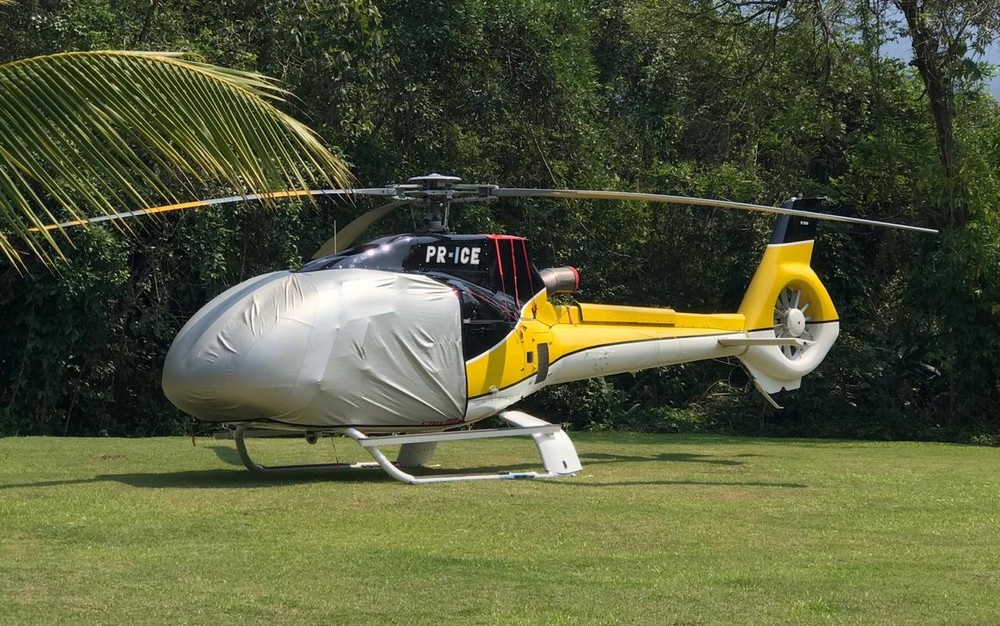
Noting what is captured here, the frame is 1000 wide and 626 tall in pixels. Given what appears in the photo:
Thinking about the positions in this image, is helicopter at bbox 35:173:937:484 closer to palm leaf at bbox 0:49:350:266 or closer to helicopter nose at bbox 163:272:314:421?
helicopter nose at bbox 163:272:314:421

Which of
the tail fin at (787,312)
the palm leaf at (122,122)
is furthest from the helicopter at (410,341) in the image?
the palm leaf at (122,122)

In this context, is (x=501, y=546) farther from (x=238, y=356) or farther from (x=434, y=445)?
(x=434, y=445)

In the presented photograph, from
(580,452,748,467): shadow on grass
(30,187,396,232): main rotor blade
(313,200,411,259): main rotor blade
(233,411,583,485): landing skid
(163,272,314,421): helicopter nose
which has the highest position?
(30,187,396,232): main rotor blade

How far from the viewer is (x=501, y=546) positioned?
26.7 feet

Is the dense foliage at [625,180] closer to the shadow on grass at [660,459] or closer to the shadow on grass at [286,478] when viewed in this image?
the shadow on grass at [286,478]

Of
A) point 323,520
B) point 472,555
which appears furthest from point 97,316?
point 472,555

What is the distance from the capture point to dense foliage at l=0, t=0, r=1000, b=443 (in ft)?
62.9

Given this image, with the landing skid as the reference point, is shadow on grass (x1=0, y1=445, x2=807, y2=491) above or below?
below

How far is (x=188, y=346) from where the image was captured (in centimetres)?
1049

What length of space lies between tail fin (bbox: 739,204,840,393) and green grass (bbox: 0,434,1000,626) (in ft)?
5.49

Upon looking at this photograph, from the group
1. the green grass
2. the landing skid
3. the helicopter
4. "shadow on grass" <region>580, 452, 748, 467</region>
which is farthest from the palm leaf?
"shadow on grass" <region>580, 452, 748, 467</region>

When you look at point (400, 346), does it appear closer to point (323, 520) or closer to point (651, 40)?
point (323, 520)

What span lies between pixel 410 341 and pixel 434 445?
2.18m

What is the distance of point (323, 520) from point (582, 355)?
15.1ft
